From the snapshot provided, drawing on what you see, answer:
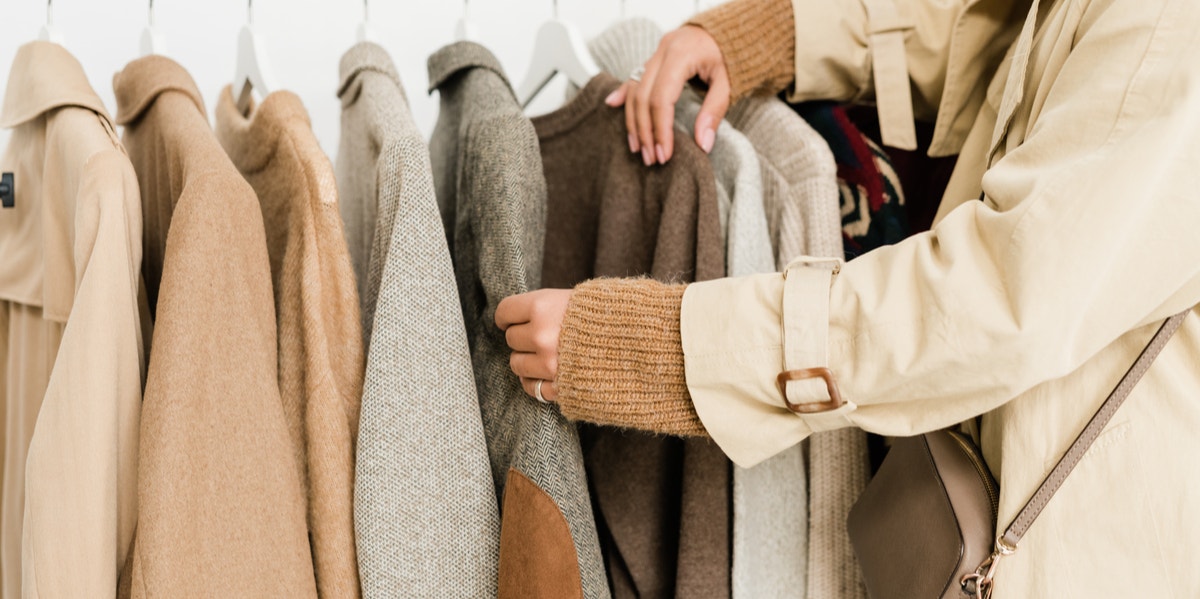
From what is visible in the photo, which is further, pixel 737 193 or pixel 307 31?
pixel 307 31

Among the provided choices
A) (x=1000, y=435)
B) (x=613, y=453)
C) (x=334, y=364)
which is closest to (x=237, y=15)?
(x=334, y=364)

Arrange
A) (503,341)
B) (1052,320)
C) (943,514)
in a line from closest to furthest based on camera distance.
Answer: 1. (1052,320)
2. (943,514)
3. (503,341)

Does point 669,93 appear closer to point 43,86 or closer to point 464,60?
point 464,60

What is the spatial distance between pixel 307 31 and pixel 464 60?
0.43 meters

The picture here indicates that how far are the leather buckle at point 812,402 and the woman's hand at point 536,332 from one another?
19 cm

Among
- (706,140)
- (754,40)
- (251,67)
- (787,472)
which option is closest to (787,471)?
(787,472)

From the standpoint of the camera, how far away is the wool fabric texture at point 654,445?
0.84 metres

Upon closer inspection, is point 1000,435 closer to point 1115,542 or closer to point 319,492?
point 1115,542

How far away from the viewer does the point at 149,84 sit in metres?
0.86

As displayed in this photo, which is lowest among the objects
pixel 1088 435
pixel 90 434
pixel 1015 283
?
pixel 90 434

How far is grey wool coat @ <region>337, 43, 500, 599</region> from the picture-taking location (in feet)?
2.36

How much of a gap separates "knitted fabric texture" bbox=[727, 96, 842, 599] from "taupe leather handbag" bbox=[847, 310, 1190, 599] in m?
0.10

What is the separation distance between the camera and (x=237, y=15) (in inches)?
47.9

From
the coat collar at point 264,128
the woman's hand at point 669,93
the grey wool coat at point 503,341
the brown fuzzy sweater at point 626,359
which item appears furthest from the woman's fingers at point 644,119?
the coat collar at point 264,128
